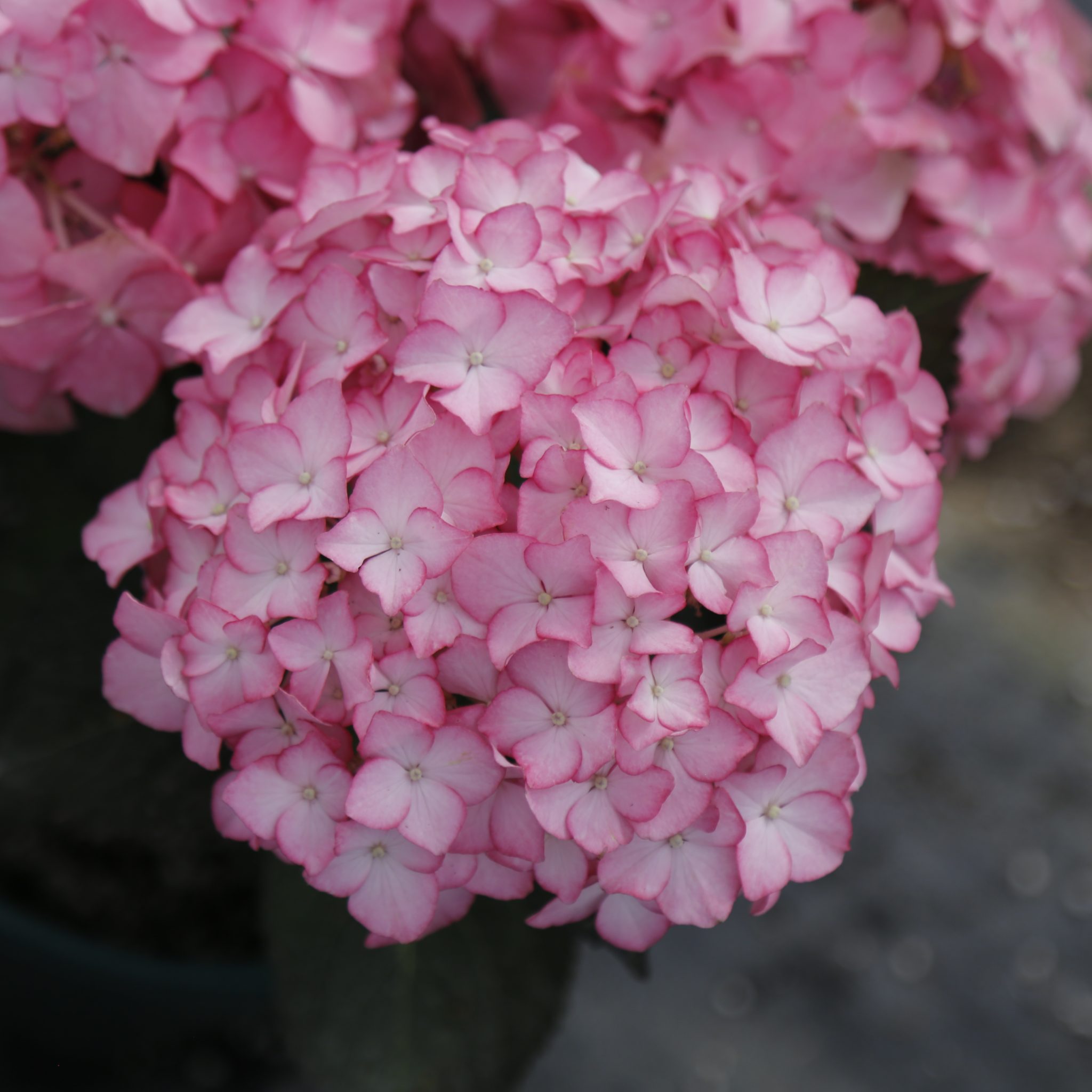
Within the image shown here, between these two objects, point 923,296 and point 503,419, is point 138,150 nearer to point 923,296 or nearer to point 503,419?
point 503,419

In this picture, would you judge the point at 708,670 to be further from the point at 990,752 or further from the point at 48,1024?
the point at 990,752

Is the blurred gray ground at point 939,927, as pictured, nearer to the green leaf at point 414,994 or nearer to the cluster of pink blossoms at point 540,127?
the green leaf at point 414,994

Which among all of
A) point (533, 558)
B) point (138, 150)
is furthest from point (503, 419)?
point (138, 150)

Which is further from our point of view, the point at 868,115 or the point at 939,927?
the point at 939,927

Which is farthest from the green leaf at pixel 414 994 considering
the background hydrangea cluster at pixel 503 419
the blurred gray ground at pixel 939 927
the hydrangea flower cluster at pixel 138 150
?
the blurred gray ground at pixel 939 927

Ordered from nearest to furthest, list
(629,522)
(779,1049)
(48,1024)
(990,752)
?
(629,522)
(48,1024)
(779,1049)
(990,752)

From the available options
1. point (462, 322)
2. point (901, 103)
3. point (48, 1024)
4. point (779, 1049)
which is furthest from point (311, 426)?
point (779, 1049)
